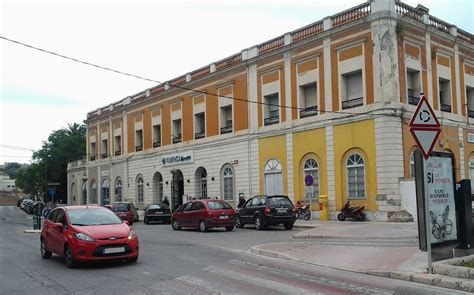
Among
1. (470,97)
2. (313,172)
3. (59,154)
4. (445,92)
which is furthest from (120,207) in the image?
(59,154)

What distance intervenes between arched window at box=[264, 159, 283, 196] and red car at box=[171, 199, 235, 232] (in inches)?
328

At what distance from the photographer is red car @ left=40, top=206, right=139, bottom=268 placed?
1141cm

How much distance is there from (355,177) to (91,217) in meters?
17.6

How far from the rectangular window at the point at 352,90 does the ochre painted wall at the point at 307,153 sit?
2.18 meters

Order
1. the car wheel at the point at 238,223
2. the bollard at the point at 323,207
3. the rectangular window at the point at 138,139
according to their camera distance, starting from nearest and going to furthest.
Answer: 1. the car wheel at the point at 238,223
2. the bollard at the point at 323,207
3. the rectangular window at the point at 138,139

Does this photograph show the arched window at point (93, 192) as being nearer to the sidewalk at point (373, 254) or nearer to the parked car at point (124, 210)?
the parked car at point (124, 210)

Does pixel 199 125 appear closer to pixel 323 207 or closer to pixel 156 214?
pixel 156 214

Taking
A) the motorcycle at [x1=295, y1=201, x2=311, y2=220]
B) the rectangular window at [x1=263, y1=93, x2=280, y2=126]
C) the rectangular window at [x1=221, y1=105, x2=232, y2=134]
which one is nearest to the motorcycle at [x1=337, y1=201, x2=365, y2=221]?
the motorcycle at [x1=295, y1=201, x2=311, y2=220]

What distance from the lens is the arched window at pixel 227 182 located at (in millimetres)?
35875

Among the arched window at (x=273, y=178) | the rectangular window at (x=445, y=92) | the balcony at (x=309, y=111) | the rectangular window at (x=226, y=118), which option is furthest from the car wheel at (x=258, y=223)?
the rectangular window at (x=445, y=92)

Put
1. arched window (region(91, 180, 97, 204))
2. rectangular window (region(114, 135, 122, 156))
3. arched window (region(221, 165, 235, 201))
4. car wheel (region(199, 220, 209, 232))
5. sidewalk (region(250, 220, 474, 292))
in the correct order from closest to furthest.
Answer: sidewalk (region(250, 220, 474, 292))
car wheel (region(199, 220, 209, 232))
arched window (region(221, 165, 235, 201))
rectangular window (region(114, 135, 122, 156))
arched window (region(91, 180, 97, 204))

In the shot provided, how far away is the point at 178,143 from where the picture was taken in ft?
138

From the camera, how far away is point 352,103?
27406mm

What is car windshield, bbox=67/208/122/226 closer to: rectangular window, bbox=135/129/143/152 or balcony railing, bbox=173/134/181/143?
balcony railing, bbox=173/134/181/143
